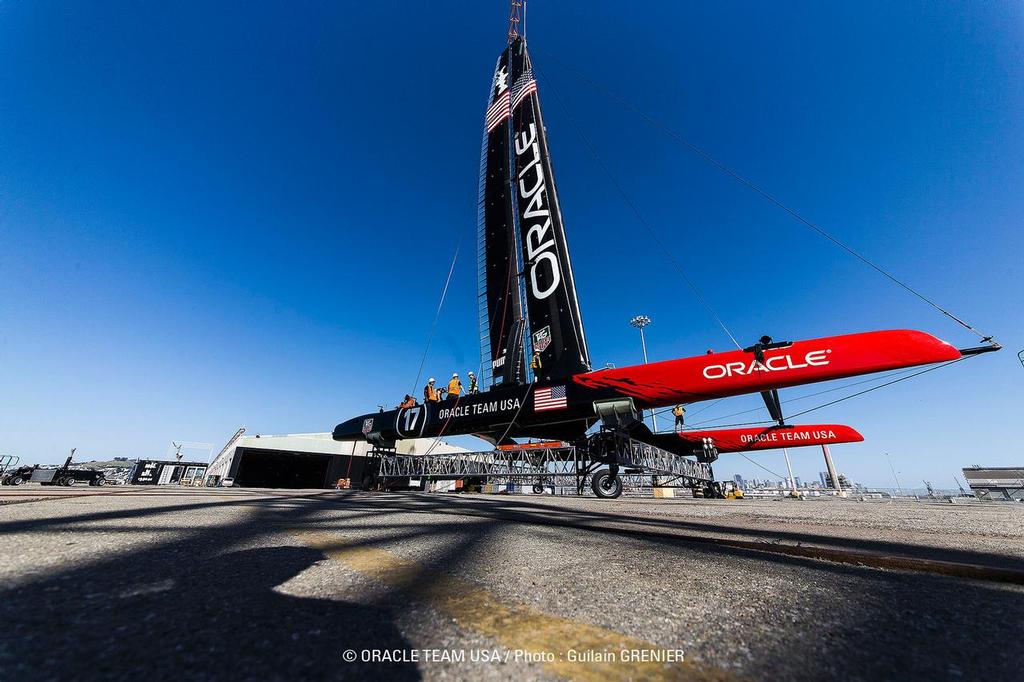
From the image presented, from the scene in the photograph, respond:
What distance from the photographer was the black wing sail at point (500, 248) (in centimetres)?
973

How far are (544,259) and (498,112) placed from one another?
6745 millimetres

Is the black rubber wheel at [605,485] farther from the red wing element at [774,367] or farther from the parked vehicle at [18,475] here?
the parked vehicle at [18,475]

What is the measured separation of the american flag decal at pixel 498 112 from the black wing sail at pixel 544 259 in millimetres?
1162

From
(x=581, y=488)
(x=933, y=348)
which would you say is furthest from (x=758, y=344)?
(x=581, y=488)

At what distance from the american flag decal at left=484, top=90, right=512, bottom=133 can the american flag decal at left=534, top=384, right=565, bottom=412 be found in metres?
9.31

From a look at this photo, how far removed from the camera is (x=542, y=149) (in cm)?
1029

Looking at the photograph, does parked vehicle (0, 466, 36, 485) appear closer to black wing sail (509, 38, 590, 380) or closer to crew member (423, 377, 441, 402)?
crew member (423, 377, 441, 402)

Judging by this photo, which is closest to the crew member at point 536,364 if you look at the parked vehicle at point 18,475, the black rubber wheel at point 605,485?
the black rubber wheel at point 605,485

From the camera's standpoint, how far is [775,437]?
12078 millimetres

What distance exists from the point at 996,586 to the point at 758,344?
5.54m

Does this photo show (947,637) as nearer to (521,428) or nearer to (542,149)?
(521,428)

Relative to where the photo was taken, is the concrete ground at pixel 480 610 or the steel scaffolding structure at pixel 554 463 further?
the steel scaffolding structure at pixel 554 463

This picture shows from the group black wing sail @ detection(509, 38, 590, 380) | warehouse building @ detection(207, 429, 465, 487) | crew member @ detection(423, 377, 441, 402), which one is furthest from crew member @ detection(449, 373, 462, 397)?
warehouse building @ detection(207, 429, 465, 487)

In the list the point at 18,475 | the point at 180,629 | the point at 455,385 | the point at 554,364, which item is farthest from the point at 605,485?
the point at 18,475
